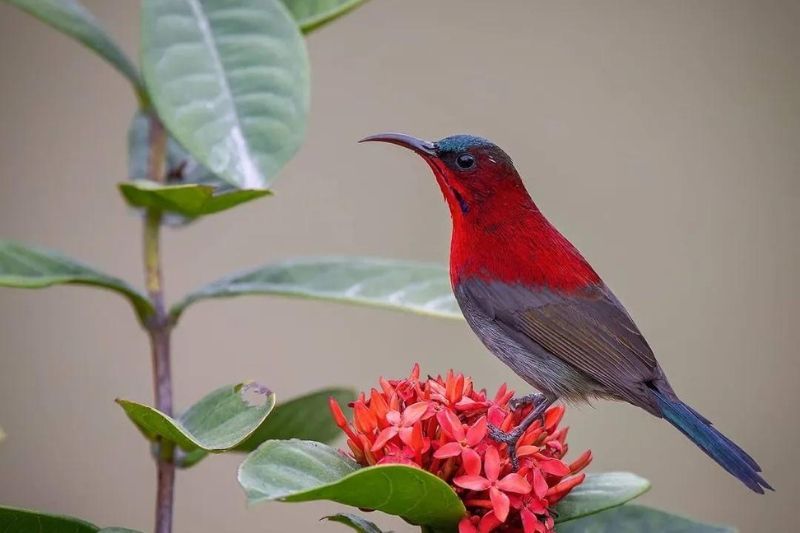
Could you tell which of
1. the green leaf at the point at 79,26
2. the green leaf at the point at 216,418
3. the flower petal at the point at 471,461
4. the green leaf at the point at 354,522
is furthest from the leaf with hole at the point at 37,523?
the green leaf at the point at 79,26

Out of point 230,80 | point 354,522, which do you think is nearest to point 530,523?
point 354,522

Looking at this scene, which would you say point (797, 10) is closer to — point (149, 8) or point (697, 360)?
point (697, 360)

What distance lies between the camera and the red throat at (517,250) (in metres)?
2.47

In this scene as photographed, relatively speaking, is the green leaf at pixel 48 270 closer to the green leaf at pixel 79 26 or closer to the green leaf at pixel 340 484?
the green leaf at pixel 79 26

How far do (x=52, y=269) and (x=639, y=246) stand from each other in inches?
150

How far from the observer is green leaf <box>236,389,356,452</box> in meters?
2.48

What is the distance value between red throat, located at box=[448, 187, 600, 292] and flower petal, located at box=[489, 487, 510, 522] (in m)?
0.72

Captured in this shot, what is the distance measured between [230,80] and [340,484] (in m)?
0.98

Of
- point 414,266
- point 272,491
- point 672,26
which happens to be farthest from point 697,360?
point 272,491

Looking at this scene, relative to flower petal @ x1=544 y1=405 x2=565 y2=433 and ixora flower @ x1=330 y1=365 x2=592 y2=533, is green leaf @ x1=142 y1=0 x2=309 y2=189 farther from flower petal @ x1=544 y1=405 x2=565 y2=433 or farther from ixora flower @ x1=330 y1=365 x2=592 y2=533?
flower petal @ x1=544 y1=405 x2=565 y2=433

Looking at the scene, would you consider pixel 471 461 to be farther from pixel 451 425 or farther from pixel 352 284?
pixel 352 284

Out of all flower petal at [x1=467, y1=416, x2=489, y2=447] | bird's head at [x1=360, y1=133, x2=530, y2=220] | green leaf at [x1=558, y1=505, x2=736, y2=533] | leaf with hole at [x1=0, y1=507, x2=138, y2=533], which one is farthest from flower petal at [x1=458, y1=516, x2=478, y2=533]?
bird's head at [x1=360, y1=133, x2=530, y2=220]

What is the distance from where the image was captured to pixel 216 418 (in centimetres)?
204

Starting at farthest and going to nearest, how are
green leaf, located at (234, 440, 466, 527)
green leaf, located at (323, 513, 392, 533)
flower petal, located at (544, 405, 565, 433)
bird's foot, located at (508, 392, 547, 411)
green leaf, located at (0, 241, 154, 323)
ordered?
1. bird's foot, located at (508, 392, 547, 411)
2. green leaf, located at (0, 241, 154, 323)
3. flower petal, located at (544, 405, 565, 433)
4. green leaf, located at (323, 513, 392, 533)
5. green leaf, located at (234, 440, 466, 527)
